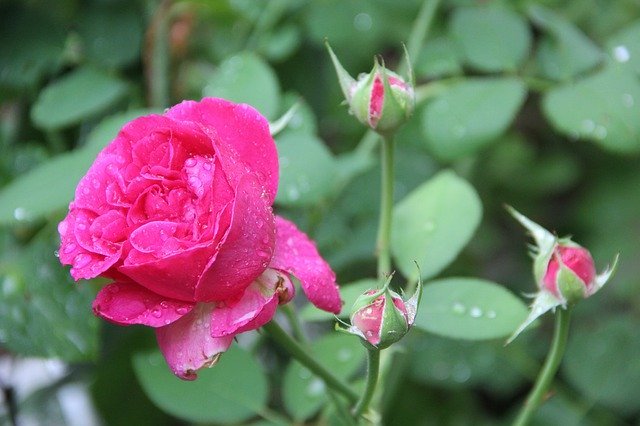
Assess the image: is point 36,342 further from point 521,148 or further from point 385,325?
point 521,148

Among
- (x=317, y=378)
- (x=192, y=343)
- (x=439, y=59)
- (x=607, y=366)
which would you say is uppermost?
(x=192, y=343)

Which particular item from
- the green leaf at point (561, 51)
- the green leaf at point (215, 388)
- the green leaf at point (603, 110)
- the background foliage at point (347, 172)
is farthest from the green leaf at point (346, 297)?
the green leaf at point (561, 51)

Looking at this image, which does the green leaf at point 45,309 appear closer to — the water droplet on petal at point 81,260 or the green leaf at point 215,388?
the green leaf at point 215,388

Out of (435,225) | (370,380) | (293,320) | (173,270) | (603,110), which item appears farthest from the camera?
(603,110)

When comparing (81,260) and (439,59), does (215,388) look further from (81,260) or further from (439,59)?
(439,59)

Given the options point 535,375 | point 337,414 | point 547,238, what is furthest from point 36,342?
point 535,375

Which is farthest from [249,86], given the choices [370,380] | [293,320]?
[370,380]
